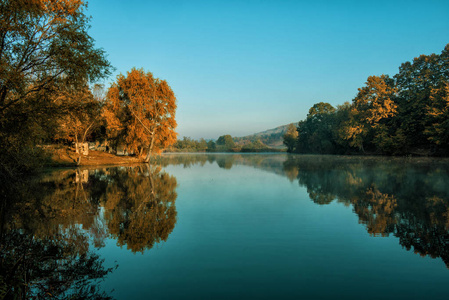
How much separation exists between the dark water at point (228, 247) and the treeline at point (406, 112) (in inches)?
1856

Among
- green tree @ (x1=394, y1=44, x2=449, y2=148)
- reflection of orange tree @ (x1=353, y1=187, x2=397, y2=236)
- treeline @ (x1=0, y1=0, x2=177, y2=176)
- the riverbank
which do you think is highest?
green tree @ (x1=394, y1=44, x2=449, y2=148)

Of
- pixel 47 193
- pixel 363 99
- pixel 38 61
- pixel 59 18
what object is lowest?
pixel 47 193

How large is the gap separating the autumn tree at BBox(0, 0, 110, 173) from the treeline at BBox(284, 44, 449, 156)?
55266mm

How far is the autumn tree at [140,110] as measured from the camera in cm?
4178

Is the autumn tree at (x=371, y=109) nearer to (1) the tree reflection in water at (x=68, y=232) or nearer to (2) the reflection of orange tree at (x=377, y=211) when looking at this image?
(2) the reflection of orange tree at (x=377, y=211)

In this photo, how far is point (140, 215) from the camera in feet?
33.4

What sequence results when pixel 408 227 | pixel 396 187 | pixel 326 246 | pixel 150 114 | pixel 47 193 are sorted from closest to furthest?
1. pixel 326 246
2. pixel 408 227
3. pixel 47 193
4. pixel 396 187
5. pixel 150 114

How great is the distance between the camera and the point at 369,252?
6.66 metres

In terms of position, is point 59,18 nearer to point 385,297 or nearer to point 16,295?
point 16,295

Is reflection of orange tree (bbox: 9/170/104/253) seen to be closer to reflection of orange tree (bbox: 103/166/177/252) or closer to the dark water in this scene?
the dark water

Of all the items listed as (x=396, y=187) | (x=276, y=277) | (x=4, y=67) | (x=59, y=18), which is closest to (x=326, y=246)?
(x=276, y=277)

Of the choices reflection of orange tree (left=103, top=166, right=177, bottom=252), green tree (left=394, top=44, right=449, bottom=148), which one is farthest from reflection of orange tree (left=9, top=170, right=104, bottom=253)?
green tree (left=394, top=44, right=449, bottom=148)

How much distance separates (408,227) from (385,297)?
494 centimetres

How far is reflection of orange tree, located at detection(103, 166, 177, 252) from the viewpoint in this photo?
7.86 m
